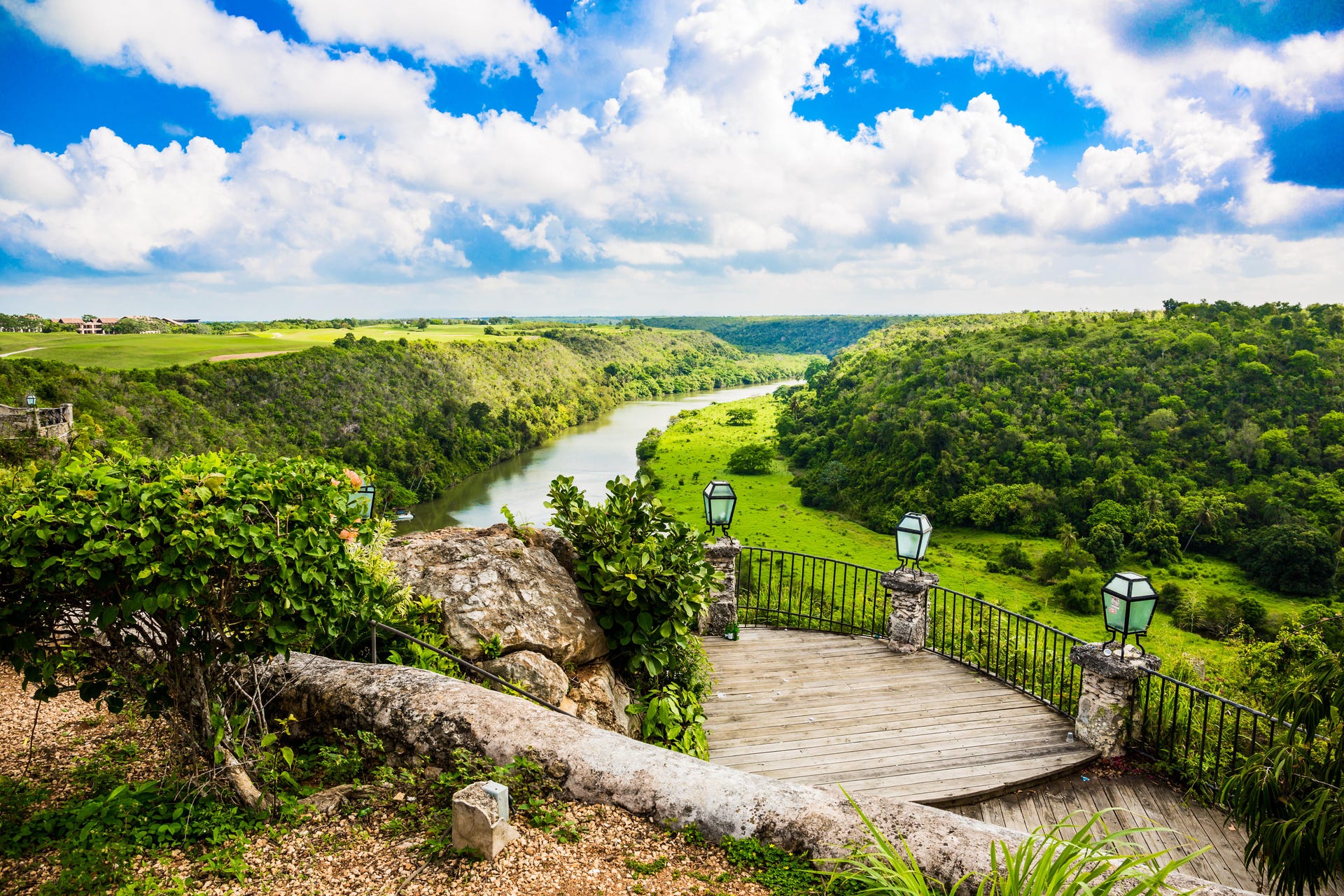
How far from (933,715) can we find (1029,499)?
54.3 meters

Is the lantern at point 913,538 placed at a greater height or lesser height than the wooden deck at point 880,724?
greater

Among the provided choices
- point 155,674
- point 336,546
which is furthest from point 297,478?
point 155,674

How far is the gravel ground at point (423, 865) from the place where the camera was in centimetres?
277

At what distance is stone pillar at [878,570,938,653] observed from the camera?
719 cm

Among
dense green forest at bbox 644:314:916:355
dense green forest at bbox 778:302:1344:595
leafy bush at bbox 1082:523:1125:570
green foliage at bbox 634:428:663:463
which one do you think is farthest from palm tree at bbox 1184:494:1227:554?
dense green forest at bbox 644:314:916:355

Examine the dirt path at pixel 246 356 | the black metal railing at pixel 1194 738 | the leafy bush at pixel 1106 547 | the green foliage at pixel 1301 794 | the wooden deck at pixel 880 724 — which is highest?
the dirt path at pixel 246 356

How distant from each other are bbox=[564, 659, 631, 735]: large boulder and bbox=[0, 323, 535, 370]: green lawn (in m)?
54.5

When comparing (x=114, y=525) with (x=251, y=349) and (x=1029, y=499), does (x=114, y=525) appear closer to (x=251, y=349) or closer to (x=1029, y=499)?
(x=1029, y=499)

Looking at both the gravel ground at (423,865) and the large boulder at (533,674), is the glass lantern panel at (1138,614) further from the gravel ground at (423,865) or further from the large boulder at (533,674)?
the large boulder at (533,674)

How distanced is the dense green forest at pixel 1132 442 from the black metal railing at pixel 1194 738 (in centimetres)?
4606

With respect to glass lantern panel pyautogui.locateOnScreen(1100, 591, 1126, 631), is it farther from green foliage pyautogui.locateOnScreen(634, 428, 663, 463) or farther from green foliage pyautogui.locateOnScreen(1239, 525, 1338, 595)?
green foliage pyautogui.locateOnScreen(634, 428, 663, 463)

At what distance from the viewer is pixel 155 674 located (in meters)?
2.95

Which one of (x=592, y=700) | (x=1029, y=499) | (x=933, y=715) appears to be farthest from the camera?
(x=1029, y=499)

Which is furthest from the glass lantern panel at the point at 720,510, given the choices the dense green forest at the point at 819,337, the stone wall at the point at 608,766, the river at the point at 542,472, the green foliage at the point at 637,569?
the dense green forest at the point at 819,337
